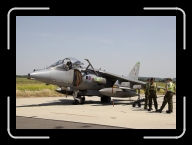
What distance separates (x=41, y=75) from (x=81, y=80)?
126 inches

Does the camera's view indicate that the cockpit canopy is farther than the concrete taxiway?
Yes

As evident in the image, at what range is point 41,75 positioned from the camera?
13.9m

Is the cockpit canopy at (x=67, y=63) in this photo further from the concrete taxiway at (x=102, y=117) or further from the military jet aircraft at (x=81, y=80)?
the concrete taxiway at (x=102, y=117)

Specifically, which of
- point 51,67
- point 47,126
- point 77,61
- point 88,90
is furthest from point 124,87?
point 47,126

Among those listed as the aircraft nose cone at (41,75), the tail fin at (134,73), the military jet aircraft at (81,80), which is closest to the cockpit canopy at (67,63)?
the military jet aircraft at (81,80)

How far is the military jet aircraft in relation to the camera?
575 inches

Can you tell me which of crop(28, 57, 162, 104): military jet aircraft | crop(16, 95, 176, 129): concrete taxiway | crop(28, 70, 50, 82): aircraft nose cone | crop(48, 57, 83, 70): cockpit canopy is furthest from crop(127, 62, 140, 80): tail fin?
crop(28, 70, 50, 82): aircraft nose cone

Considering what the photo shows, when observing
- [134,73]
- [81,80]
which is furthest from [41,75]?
[134,73]

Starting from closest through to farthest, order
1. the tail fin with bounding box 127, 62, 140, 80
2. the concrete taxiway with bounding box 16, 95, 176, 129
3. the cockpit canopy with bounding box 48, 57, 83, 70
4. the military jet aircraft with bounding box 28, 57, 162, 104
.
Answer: the concrete taxiway with bounding box 16, 95, 176, 129 < the military jet aircraft with bounding box 28, 57, 162, 104 < the cockpit canopy with bounding box 48, 57, 83, 70 < the tail fin with bounding box 127, 62, 140, 80

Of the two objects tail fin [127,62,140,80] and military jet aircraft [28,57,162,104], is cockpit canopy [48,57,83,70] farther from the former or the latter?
tail fin [127,62,140,80]

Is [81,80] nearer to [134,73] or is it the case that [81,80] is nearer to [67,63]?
[67,63]

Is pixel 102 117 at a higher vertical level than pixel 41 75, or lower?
lower
